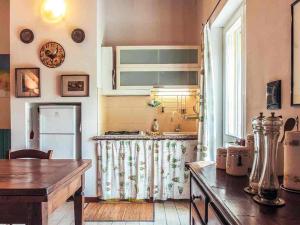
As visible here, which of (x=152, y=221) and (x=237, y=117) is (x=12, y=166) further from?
(x=237, y=117)

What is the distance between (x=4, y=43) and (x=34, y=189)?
3.63m

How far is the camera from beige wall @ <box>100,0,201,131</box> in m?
4.57

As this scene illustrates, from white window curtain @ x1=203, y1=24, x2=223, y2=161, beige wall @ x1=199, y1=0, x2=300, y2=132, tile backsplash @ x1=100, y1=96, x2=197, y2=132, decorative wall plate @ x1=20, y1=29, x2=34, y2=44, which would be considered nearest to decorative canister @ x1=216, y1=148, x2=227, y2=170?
beige wall @ x1=199, y1=0, x2=300, y2=132

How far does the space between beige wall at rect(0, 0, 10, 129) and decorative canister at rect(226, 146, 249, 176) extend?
12.7 ft

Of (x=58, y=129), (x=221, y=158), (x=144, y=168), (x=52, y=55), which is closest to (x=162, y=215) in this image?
(x=144, y=168)

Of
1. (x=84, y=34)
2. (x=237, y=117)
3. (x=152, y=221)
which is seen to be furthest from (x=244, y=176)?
(x=84, y=34)

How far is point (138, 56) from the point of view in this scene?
4.22 m

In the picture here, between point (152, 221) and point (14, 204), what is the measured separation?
201 cm

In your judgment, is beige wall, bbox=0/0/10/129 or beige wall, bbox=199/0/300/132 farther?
beige wall, bbox=0/0/10/129

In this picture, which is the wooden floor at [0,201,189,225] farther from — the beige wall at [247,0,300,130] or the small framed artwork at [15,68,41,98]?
A: the beige wall at [247,0,300,130]

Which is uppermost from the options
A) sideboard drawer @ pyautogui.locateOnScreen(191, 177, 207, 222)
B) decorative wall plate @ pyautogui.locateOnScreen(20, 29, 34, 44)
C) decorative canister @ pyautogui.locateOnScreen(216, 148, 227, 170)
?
decorative wall plate @ pyautogui.locateOnScreen(20, 29, 34, 44)

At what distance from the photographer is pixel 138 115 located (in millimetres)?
4574

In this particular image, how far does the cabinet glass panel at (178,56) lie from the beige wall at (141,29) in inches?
19.5

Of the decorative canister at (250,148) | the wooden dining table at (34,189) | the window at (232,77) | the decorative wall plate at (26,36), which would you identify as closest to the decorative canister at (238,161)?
the decorative canister at (250,148)
